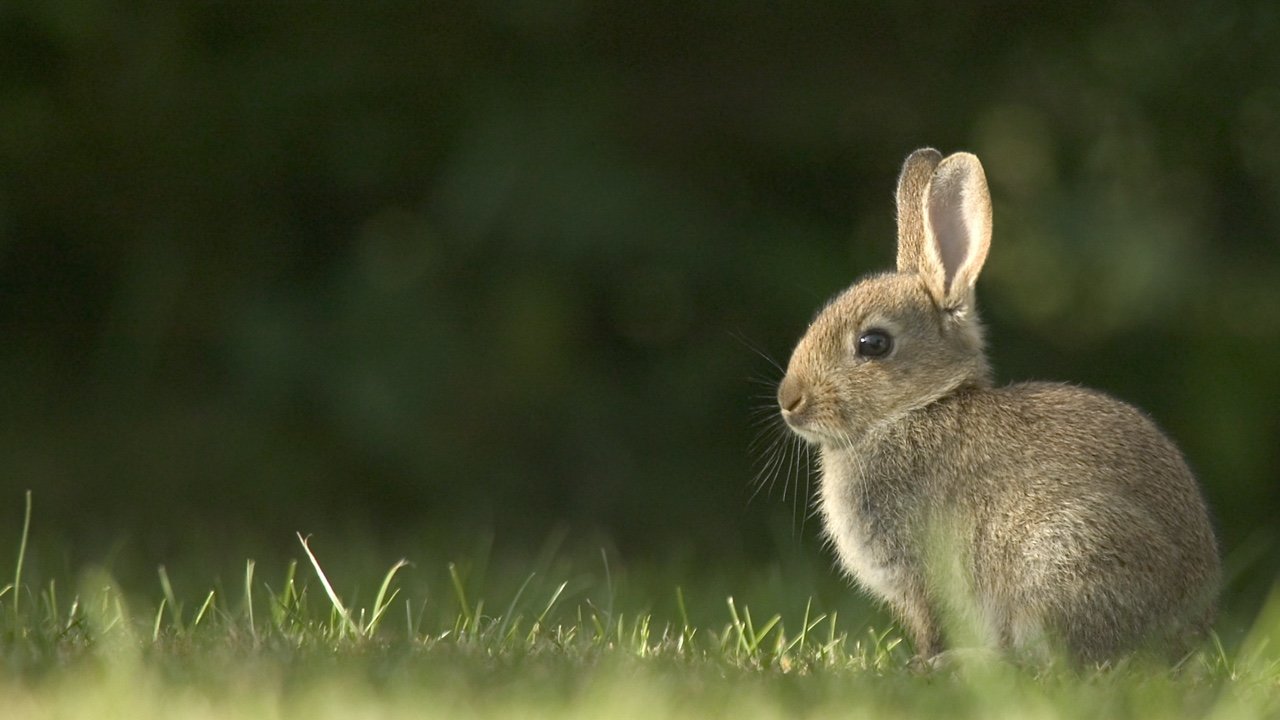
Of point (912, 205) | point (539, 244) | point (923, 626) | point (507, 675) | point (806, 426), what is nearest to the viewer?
point (507, 675)

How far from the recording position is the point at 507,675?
370 cm

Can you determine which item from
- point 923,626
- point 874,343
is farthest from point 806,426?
point 923,626

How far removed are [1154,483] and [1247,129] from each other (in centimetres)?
411

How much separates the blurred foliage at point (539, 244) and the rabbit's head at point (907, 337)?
2.53m

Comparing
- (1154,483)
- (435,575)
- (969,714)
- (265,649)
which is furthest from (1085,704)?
(435,575)

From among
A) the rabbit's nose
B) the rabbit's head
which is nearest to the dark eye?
the rabbit's head

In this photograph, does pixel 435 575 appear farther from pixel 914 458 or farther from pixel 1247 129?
pixel 1247 129

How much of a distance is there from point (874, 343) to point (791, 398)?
29 cm

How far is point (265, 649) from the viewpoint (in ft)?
12.6

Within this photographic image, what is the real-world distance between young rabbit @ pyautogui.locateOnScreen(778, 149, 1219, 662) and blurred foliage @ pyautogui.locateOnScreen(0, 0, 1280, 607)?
259cm

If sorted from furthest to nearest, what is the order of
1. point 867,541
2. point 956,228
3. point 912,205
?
point 912,205, point 956,228, point 867,541

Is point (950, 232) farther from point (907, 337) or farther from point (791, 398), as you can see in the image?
point (791, 398)

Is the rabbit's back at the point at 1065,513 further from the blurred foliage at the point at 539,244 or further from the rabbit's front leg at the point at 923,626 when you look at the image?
the blurred foliage at the point at 539,244

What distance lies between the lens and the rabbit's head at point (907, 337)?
5051 millimetres
